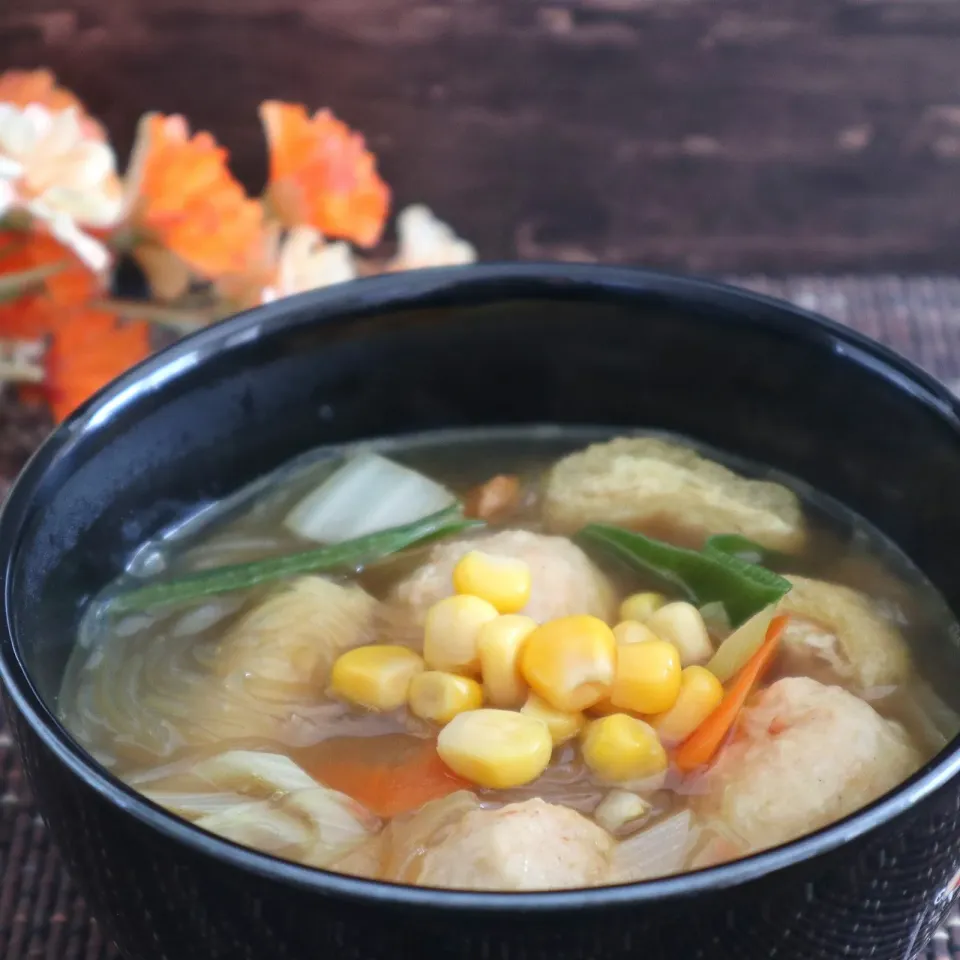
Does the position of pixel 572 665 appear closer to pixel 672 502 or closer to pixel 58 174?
pixel 672 502

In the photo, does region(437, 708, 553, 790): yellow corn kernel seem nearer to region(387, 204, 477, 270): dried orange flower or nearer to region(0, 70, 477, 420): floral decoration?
region(0, 70, 477, 420): floral decoration

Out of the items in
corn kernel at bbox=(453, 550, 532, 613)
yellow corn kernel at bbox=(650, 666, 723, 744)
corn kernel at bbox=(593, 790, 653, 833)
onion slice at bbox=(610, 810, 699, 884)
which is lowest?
corn kernel at bbox=(593, 790, 653, 833)

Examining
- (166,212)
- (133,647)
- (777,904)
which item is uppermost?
(166,212)

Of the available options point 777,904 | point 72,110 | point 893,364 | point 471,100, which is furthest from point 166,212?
point 777,904

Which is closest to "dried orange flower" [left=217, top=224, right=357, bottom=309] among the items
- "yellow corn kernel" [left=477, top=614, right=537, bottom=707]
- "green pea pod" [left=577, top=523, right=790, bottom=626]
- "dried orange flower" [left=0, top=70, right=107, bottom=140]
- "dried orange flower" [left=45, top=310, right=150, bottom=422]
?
"dried orange flower" [left=45, top=310, right=150, bottom=422]

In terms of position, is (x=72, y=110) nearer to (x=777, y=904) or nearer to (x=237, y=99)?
(x=237, y=99)

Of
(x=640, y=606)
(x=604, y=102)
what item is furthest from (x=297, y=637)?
(x=604, y=102)
